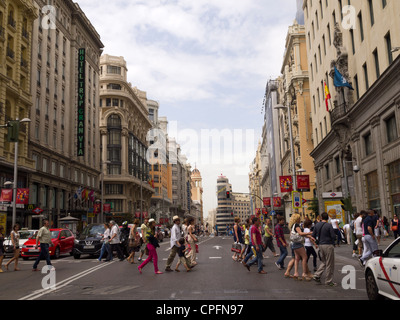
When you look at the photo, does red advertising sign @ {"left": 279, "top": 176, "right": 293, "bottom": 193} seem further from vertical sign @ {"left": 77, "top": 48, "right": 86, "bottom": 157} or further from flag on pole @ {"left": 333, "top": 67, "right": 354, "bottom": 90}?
vertical sign @ {"left": 77, "top": 48, "right": 86, "bottom": 157}

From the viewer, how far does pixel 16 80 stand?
1467 inches

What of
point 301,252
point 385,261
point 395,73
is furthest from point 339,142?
point 385,261

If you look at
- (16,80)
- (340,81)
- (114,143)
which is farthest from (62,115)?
(340,81)

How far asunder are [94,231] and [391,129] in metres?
17.4

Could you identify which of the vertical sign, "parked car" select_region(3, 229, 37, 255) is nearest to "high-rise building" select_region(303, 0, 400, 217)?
"parked car" select_region(3, 229, 37, 255)

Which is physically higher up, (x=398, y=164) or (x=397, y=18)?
(x=397, y=18)

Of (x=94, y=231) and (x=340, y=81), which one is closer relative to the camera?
(x=94, y=231)

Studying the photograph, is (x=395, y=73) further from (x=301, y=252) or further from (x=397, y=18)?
(x=301, y=252)

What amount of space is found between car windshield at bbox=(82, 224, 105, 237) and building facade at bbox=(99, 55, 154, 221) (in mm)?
48082

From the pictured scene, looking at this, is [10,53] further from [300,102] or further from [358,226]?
[300,102]

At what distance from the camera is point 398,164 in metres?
23.1

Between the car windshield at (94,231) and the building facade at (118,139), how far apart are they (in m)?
48.1
